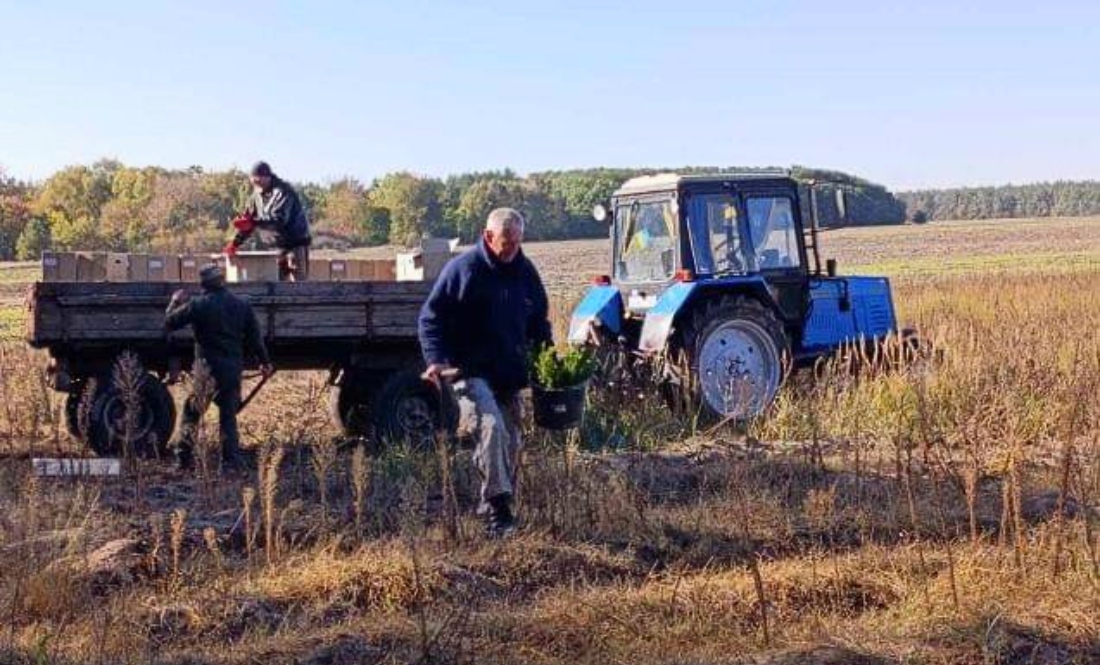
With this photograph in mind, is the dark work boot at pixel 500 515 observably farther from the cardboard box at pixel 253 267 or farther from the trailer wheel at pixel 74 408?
the cardboard box at pixel 253 267

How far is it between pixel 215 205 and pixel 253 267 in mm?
21200

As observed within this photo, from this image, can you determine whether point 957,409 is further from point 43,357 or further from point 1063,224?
point 1063,224

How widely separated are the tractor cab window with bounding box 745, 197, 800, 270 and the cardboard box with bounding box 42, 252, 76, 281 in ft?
18.5

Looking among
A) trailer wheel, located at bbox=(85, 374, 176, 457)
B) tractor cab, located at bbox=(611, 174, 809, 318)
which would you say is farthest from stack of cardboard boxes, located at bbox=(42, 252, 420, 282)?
tractor cab, located at bbox=(611, 174, 809, 318)

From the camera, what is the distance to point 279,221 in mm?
11492

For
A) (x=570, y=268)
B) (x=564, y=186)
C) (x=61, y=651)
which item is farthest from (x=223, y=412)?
(x=564, y=186)

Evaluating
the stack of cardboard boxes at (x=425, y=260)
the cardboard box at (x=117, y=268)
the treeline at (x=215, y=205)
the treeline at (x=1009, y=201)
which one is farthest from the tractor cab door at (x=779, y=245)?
the treeline at (x=1009, y=201)

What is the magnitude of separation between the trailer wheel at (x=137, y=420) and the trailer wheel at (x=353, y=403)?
157 centimetres

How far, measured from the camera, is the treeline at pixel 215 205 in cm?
3212

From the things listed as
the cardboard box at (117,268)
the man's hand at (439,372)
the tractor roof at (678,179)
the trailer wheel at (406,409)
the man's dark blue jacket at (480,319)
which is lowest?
the trailer wheel at (406,409)

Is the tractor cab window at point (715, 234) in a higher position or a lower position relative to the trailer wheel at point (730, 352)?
higher

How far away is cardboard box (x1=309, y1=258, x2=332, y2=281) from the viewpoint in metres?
12.2

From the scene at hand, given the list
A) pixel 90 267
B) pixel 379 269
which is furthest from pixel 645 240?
pixel 90 267

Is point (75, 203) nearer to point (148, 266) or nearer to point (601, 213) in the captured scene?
point (601, 213)
